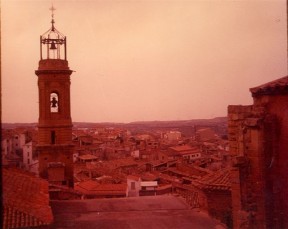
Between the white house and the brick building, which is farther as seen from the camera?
the white house

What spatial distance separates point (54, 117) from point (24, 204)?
33.7 ft

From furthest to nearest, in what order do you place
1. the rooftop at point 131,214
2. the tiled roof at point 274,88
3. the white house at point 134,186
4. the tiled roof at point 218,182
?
the white house at point 134,186
the tiled roof at point 218,182
the rooftop at point 131,214
the tiled roof at point 274,88

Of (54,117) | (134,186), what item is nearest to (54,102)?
(54,117)

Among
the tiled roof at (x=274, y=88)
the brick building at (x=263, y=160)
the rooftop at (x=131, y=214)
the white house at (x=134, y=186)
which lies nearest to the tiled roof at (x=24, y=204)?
the rooftop at (x=131, y=214)

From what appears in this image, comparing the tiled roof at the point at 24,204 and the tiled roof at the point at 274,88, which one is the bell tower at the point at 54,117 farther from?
the tiled roof at the point at 274,88

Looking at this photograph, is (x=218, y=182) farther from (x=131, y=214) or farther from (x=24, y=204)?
(x=24, y=204)

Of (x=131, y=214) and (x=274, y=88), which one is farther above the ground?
(x=274, y=88)

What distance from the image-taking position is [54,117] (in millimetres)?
21094

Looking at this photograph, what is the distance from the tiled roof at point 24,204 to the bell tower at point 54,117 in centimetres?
608

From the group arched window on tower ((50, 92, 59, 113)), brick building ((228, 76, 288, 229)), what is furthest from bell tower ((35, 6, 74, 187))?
brick building ((228, 76, 288, 229))

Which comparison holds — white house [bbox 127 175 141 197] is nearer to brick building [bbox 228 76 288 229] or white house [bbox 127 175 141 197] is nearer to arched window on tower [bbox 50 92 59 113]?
arched window on tower [bbox 50 92 59 113]

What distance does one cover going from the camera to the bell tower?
20875mm

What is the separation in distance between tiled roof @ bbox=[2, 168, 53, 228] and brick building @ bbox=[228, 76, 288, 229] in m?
4.82

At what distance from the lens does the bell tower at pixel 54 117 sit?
20875 mm
